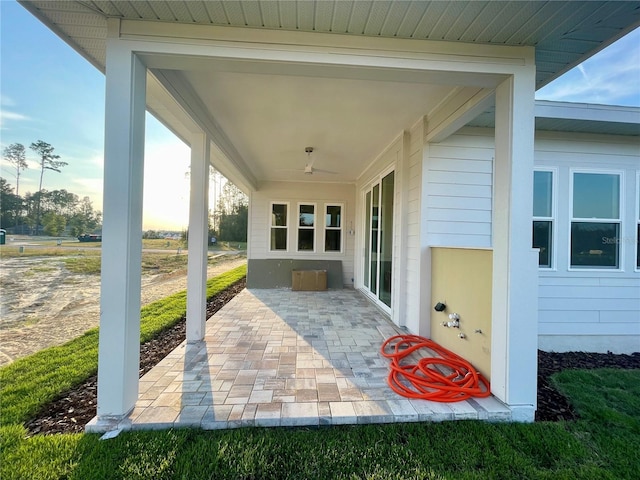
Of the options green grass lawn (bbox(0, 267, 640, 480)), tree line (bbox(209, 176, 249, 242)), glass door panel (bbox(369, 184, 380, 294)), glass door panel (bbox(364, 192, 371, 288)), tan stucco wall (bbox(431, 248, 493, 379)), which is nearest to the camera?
green grass lawn (bbox(0, 267, 640, 480))

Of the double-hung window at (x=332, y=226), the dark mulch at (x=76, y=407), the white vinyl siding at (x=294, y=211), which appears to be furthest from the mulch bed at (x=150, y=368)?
the double-hung window at (x=332, y=226)

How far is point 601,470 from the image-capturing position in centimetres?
159

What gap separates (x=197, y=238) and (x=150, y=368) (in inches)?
58.1

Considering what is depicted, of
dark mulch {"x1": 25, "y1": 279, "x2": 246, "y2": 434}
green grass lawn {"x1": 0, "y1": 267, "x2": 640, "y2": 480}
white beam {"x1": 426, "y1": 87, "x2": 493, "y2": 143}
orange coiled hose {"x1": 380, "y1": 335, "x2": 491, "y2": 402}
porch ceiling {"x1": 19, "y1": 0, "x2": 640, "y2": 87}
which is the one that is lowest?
dark mulch {"x1": 25, "y1": 279, "x2": 246, "y2": 434}

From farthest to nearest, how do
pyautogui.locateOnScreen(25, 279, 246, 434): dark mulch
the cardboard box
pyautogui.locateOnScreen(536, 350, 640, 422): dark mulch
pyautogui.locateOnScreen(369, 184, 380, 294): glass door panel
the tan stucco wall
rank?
the cardboard box, pyautogui.locateOnScreen(369, 184, 380, 294): glass door panel, the tan stucco wall, pyautogui.locateOnScreen(536, 350, 640, 422): dark mulch, pyautogui.locateOnScreen(25, 279, 246, 434): dark mulch

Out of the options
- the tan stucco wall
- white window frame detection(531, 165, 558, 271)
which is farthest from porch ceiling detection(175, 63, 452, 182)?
white window frame detection(531, 165, 558, 271)

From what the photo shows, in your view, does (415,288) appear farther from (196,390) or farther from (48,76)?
(48,76)

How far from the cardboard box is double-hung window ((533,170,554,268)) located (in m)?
4.39

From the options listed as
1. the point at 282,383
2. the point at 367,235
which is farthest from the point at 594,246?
the point at 282,383

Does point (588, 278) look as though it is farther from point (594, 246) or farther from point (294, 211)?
point (294, 211)

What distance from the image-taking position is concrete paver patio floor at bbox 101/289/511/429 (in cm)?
195

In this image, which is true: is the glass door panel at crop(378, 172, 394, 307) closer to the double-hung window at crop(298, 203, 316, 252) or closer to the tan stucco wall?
the tan stucco wall

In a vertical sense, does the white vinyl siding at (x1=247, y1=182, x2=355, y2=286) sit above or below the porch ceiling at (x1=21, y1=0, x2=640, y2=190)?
below

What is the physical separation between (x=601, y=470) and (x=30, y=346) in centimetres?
534
